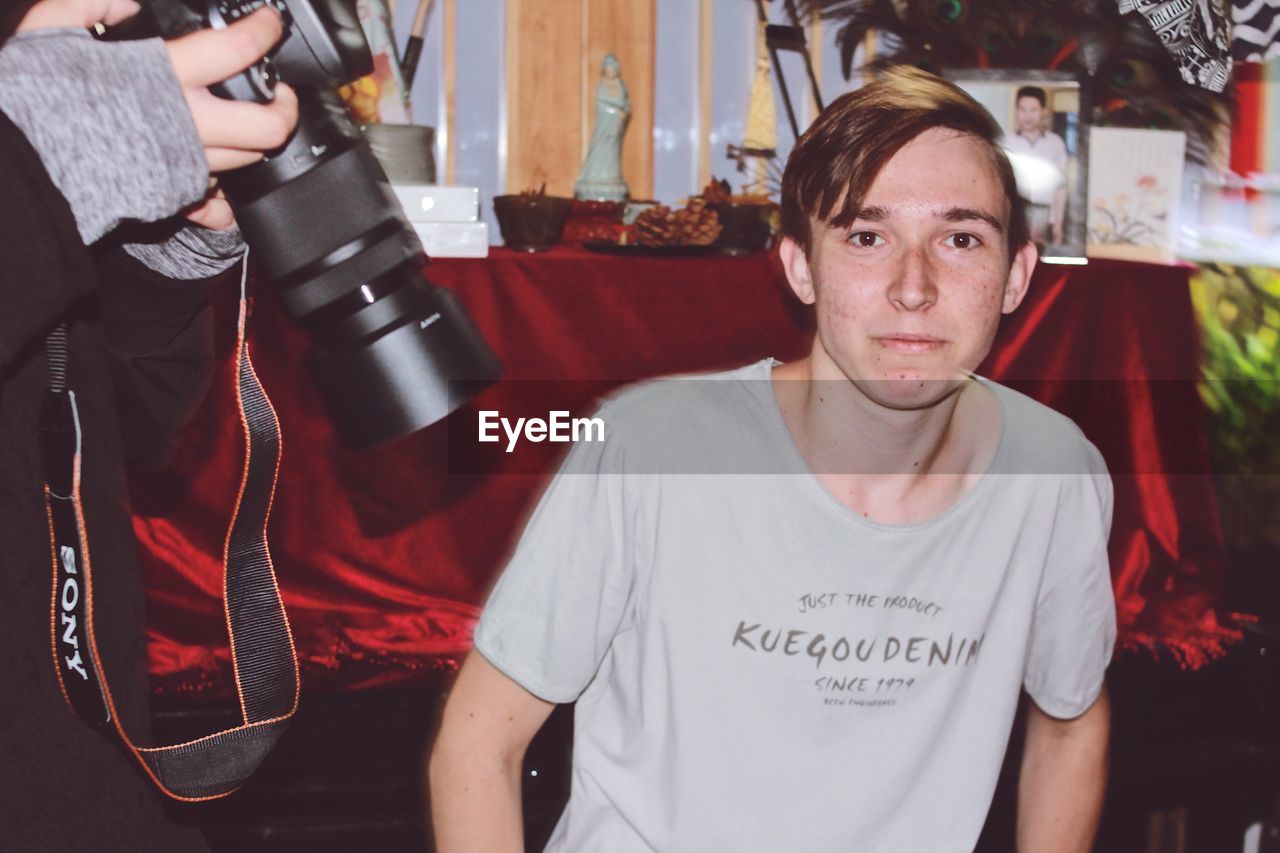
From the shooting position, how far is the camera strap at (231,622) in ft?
1.77

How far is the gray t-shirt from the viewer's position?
2.65ft

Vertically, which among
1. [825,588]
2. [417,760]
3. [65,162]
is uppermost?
[65,162]

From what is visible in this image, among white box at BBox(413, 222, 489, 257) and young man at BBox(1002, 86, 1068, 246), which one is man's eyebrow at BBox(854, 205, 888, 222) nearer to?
white box at BBox(413, 222, 489, 257)

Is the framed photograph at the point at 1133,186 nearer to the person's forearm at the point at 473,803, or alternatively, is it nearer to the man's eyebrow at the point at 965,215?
the man's eyebrow at the point at 965,215

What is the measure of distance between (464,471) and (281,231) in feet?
2.96

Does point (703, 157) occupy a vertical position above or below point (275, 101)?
below

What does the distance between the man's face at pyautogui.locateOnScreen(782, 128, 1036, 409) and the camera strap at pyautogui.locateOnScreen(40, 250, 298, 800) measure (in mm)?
446

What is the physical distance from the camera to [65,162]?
15.6 inches

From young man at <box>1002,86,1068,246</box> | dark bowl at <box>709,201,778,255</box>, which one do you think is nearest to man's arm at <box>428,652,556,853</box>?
dark bowl at <box>709,201,778,255</box>

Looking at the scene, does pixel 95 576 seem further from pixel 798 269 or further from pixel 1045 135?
pixel 1045 135

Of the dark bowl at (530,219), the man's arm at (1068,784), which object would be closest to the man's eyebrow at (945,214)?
the man's arm at (1068,784)

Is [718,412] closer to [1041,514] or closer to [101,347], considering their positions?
[1041,514]

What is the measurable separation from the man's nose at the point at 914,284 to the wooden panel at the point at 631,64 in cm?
121

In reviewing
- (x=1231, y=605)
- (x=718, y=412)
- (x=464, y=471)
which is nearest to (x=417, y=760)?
(x=464, y=471)
